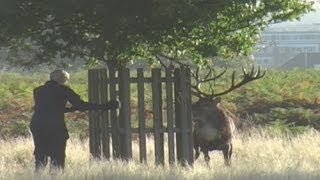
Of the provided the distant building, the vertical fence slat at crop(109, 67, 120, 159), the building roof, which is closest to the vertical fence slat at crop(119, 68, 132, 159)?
the vertical fence slat at crop(109, 67, 120, 159)

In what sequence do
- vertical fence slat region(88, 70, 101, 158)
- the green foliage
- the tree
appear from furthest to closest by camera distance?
the green foliage → vertical fence slat region(88, 70, 101, 158) → the tree

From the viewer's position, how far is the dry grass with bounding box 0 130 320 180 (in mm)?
7836

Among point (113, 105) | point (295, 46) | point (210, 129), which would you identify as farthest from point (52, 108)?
point (295, 46)

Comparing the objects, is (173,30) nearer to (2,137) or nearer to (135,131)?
(135,131)

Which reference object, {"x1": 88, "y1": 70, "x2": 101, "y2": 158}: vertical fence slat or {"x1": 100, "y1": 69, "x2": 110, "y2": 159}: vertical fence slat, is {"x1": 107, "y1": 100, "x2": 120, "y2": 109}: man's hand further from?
{"x1": 88, "y1": 70, "x2": 101, "y2": 158}: vertical fence slat

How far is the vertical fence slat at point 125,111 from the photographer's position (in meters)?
11.0

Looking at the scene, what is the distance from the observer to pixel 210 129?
12.0m

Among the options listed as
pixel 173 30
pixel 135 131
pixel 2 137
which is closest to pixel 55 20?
pixel 173 30

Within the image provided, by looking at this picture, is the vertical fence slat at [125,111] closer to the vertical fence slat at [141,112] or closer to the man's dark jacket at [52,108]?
the vertical fence slat at [141,112]

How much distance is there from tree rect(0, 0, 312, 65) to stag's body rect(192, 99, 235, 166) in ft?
2.76

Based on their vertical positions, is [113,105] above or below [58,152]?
above

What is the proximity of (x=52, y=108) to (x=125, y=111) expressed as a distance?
3.78ft

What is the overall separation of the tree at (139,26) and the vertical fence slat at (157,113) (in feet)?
1.60

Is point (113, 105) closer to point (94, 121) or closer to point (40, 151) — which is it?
point (40, 151)
